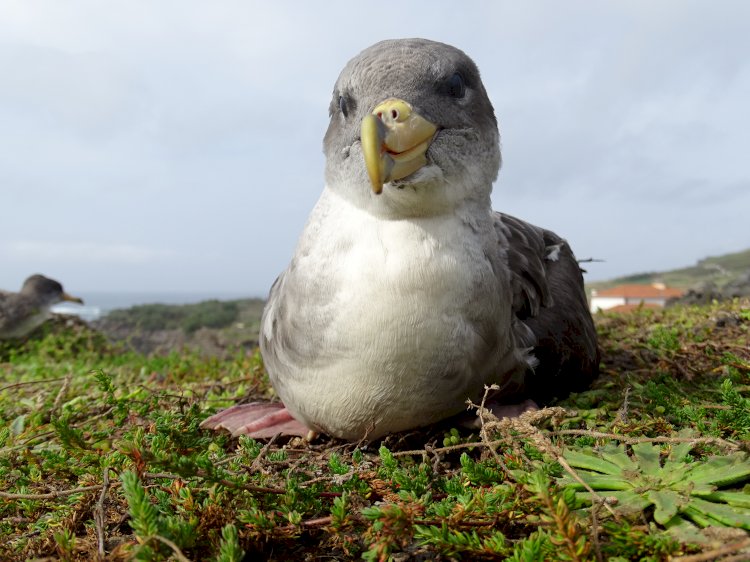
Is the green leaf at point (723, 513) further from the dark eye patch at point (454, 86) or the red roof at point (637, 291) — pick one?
the red roof at point (637, 291)

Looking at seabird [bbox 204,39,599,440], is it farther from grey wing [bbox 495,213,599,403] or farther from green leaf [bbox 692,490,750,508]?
green leaf [bbox 692,490,750,508]

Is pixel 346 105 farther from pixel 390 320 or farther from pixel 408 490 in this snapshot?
pixel 408 490

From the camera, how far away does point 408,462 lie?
2.79 meters

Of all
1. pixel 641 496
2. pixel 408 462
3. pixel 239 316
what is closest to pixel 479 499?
pixel 641 496

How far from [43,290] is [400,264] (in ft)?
29.6

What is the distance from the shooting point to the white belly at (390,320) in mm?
2699

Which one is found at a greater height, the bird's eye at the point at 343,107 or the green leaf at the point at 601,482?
the bird's eye at the point at 343,107

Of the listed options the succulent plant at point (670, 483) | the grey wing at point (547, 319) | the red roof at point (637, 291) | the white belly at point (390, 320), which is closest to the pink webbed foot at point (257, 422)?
the white belly at point (390, 320)

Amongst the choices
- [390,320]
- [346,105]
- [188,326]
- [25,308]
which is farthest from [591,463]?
[188,326]

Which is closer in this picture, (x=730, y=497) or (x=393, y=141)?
(x=730, y=497)

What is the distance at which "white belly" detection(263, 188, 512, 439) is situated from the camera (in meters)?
2.70

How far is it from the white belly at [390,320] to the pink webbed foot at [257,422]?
1.48 feet

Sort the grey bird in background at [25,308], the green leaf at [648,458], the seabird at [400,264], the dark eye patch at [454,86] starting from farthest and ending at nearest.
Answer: the grey bird in background at [25,308]
the dark eye patch at [454,86]
the seabird at [400,264]
the green leaf at [648,458]

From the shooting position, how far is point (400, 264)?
8.90ft
